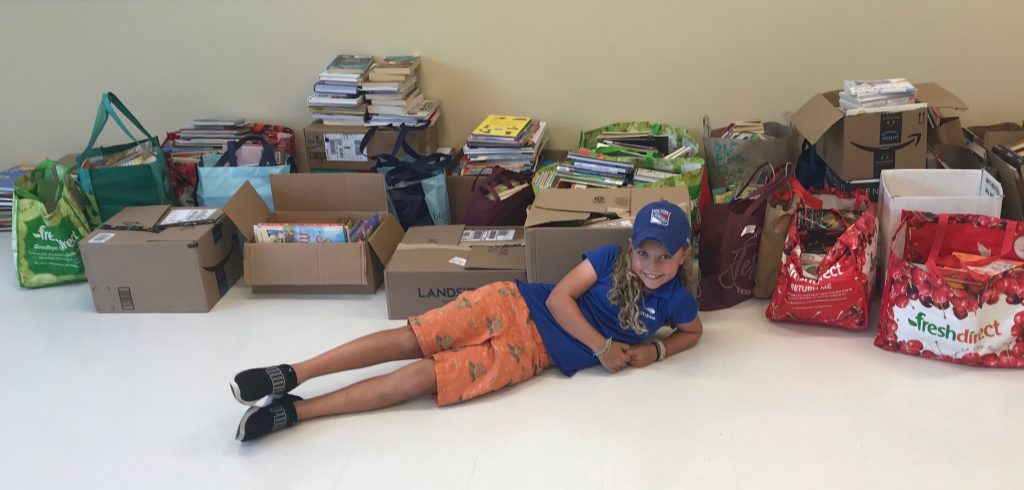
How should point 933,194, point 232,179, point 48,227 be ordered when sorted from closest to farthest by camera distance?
point 933,194 → point 48,227 → point 232,179

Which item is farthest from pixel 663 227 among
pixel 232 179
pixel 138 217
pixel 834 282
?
pixel 138 217

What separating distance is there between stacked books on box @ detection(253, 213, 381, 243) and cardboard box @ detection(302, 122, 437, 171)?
0.61 m

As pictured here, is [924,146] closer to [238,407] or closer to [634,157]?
[634,157]

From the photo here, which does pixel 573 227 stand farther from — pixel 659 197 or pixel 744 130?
pixel 744 130

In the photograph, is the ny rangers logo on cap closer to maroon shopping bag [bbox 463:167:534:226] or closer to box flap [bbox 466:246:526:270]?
box flap [bbox 466:246:526:270]

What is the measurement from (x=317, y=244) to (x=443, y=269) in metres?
0.54

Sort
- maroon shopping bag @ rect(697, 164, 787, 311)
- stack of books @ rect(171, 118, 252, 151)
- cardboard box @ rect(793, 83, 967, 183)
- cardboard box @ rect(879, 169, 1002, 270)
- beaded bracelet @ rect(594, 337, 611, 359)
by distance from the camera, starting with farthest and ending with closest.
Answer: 1. stack of books @ rect(171, 118, 252, 151)
2. cardboard box @ rect(793, 83, 967, 183)
3. maroon shopping bag @ rect(697, 164, 787, 311)
4. cardboard box @ rect(879, 169, 1002, 270)
5. beaded bracelet @ rect(594, 337, 611, 359)

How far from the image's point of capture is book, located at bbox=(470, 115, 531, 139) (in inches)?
143

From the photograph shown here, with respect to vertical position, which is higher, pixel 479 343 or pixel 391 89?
pixel 391 89

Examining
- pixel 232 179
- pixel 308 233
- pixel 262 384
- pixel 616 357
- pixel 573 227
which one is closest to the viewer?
pixel 262 384

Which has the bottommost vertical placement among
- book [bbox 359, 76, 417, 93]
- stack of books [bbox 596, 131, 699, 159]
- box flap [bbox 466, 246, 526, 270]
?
box flap [bbox 466, 246, 526, 270]

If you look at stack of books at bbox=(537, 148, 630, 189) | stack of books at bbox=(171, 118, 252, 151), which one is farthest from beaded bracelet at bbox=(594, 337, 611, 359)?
stack of books at bbox=(171, 118, 252, 151)

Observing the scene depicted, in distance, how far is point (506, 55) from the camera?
3826 mm

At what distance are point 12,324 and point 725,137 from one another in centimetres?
298
